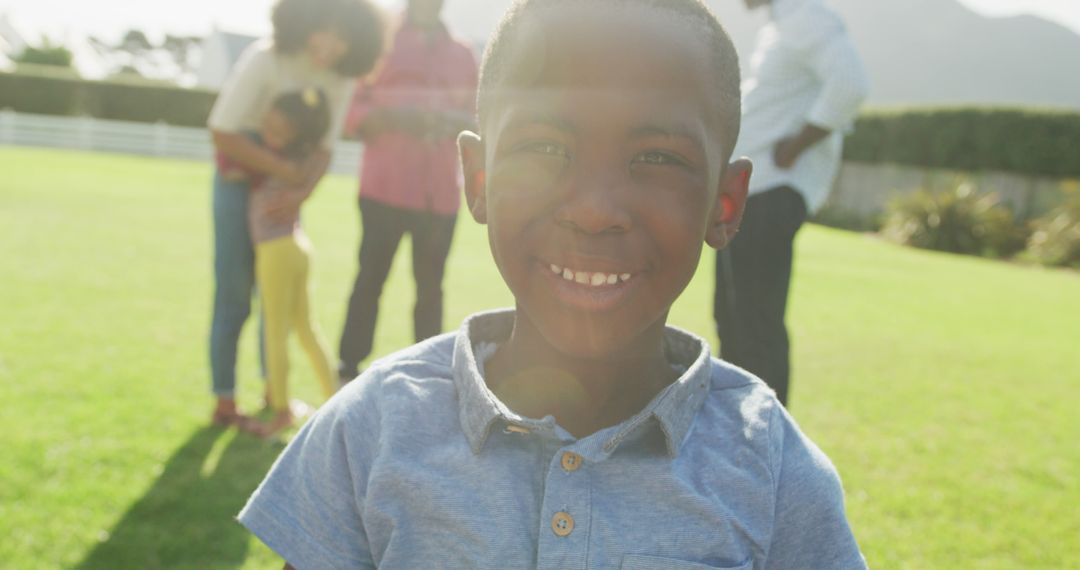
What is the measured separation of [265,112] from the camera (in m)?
3.75

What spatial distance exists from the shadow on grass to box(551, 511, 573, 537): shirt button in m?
1.82

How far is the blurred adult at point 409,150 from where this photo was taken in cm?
414

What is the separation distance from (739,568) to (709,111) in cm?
71

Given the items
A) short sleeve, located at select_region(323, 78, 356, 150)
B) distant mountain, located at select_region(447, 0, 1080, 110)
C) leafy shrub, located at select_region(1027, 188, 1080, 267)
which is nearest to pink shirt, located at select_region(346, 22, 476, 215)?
short sleeve, located at select_region(323, 78, 356, 150)

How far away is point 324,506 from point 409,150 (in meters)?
2.87

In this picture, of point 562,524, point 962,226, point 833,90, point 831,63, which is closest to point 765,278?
point 833,90

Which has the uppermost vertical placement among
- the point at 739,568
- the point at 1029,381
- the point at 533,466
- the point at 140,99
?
the point at 533,466

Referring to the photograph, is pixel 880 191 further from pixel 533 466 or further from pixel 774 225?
pixel 533 466

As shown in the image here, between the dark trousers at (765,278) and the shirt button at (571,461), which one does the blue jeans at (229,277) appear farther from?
the shirt button at (571,461)

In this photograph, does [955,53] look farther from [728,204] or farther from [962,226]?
[728,204]

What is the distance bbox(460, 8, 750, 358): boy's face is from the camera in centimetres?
131

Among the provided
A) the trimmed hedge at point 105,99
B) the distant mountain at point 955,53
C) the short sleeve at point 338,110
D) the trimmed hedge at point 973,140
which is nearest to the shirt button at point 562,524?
the short sleeve at point 338,110

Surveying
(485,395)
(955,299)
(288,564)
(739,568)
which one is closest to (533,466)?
(485,395)

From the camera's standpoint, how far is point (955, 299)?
1077 cm
